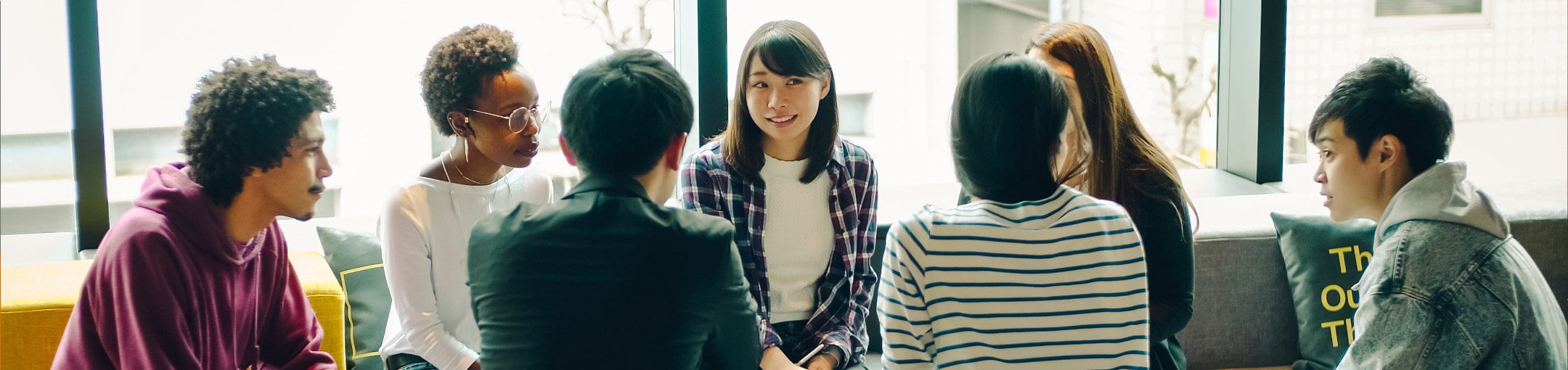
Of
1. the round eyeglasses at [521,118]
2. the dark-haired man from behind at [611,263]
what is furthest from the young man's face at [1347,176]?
the round eyeglasses at [521,118]

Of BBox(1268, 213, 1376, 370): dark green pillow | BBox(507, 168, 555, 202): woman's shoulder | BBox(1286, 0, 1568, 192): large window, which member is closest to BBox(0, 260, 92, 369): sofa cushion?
BBox(507, 168, 555, 202): woman's shoulder

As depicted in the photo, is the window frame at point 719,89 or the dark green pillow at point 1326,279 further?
the dark green pillow at point 1326,279

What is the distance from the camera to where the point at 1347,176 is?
1836 mm

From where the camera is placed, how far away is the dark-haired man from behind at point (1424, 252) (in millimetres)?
1619

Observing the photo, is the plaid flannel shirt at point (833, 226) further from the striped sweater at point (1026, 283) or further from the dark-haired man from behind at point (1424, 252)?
the dark-haired man from behind at point (1424, 252)

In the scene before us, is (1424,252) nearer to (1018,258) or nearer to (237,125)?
(1018,258)

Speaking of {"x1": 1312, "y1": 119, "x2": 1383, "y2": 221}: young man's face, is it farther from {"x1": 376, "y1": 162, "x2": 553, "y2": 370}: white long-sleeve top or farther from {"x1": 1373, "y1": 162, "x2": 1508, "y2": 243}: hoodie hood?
{"x1": 376, "y1": 162, "x2": 553, "y2": 370}: white long-sleeve top

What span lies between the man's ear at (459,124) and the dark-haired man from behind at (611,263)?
608 mm

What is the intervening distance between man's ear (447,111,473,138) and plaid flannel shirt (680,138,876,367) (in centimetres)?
48

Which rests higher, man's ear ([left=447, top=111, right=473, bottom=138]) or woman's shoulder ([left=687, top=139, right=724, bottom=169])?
man's ear ([left=447, top=111, right=473, bottom=138])

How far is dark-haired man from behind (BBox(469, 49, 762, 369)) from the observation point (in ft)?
4.31

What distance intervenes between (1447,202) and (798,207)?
114 centimetres

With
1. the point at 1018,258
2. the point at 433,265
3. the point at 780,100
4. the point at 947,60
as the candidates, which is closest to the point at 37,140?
the point at 433,265

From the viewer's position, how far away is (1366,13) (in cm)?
381
